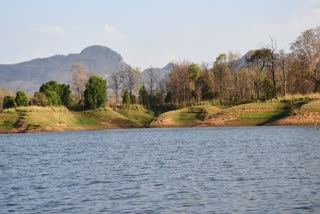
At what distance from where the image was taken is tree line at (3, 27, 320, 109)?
5020 inches

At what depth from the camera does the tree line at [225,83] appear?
128m

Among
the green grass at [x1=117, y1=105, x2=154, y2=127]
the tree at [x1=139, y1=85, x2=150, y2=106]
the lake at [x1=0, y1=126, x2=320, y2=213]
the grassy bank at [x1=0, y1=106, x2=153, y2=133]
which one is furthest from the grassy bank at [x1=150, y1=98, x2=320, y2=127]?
the lake at [x1=0, y1=126, x2=320, y2=213]

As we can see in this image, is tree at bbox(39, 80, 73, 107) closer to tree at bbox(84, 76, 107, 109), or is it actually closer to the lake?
tree at bbox(84, 76, 107, 109)

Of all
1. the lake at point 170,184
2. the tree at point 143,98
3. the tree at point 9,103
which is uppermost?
the tree at point 143,98

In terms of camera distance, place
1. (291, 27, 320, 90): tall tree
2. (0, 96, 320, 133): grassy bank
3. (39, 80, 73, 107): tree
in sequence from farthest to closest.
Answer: (39, 80, 73, 107): tree, (291, 27, 320, 90): tall tree, (0, 96, 320, 133): grassy bank

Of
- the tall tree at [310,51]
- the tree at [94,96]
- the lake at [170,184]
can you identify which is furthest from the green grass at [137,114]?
the lake at [170,184]

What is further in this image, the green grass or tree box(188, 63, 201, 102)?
tree box(188, 63, 201, 102)

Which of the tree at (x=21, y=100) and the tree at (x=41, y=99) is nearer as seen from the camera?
the tree at (x=21, y=100)

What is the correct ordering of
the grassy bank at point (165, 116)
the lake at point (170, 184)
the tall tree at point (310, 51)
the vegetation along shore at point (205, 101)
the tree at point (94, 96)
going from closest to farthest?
the lake at point (170, 184), the grassy bank at point (165, 116), the vegetation along shore at point (205, 101), the tall tree at point (310, 51), the tree at point (94, 96)

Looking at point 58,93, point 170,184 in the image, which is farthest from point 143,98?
point 170,184

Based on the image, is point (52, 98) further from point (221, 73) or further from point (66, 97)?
point (221, 73)

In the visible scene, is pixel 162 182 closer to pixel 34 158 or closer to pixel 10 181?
pixel 10 181

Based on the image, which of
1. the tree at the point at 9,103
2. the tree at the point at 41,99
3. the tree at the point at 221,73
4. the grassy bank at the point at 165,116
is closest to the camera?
the grassy bank at the point at 165,116

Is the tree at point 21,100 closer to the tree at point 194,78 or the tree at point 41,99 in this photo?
the tree at point 41,99
